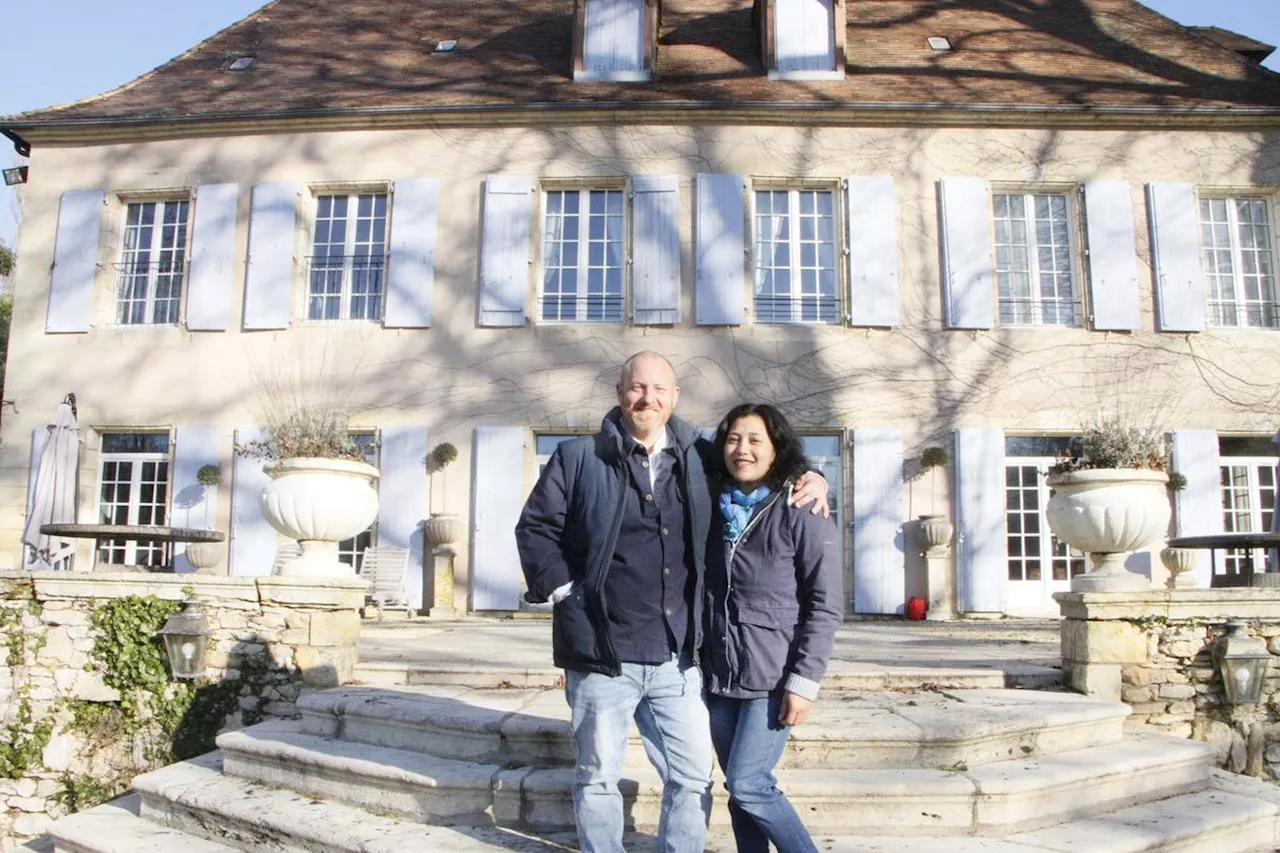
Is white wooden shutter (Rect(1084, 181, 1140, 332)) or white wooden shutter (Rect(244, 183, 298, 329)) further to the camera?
white wooden shutter (Rect(244, 183, 298, 329))

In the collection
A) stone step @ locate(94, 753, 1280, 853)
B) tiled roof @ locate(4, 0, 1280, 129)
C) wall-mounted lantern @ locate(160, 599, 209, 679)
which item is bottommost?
stone step @ locate(94, 753, 1280, 853)

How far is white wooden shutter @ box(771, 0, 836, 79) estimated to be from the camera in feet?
35.6

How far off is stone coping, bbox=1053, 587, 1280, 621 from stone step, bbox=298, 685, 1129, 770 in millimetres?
425

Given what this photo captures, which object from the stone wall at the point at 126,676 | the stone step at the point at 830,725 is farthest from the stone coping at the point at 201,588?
the stone step at the point at 830,725

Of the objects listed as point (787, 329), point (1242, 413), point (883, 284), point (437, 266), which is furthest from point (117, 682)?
point (1242, 413)

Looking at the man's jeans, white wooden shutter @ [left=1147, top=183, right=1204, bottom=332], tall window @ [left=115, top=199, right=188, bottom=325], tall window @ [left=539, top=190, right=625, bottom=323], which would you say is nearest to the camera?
the man's jeans

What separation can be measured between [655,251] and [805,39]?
3.06 metres

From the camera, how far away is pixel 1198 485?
9648 mm

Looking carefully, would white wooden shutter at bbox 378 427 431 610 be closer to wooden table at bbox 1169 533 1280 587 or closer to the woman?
wooden table at bbox 1169 533 1280 587

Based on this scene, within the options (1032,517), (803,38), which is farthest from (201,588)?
(803,38)

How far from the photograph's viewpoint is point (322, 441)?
17.1 feet

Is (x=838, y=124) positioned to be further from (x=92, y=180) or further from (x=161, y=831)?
(x=161, y=831)

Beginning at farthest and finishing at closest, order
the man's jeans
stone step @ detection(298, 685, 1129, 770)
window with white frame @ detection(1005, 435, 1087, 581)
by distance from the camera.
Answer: window with white frame @ detection(1005, 435, 1087, 581)
stone step @ detection(298, 685, 1129, 770)
the man's jeans

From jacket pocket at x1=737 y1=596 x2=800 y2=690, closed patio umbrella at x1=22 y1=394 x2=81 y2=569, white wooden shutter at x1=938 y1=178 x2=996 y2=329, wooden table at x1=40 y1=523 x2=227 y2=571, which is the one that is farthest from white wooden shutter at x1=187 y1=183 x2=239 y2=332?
jacket pocket at x1=737 y1=596 x2=800 y2=690
